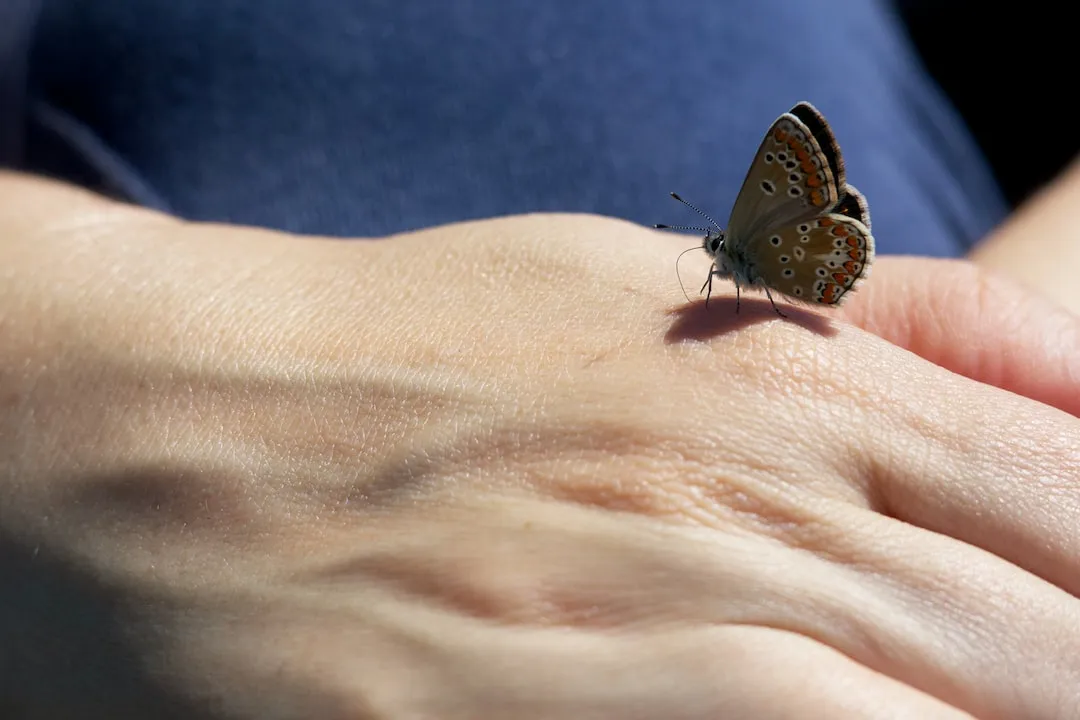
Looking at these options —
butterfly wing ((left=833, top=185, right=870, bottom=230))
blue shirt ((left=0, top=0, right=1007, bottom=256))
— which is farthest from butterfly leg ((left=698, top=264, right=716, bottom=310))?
blue shirt ((left=0, top=0, right=1007, bottom=256))

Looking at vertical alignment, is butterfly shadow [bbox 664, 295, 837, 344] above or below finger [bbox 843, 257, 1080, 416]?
below

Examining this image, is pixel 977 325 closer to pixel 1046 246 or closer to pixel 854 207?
pixel 854 207

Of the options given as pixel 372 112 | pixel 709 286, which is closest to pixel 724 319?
pixel 709 286

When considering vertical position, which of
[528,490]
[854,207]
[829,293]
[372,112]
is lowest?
[528,490]

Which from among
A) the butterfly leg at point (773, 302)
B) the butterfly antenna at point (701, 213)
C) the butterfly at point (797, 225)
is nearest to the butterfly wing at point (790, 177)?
the butterfly at point (797, 225)

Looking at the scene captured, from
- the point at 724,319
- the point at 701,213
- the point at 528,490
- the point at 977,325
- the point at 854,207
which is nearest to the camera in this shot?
the point at 528,490

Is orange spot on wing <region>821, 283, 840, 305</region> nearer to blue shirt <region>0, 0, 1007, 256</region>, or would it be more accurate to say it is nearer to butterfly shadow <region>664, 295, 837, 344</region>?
butterfly shadow <region>664, 295, 837, 344</region>
